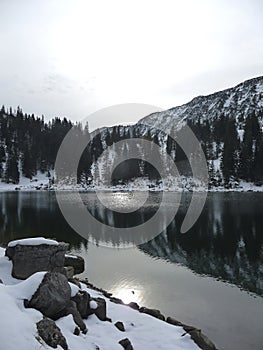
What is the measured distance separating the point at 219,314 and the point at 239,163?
88.0 m

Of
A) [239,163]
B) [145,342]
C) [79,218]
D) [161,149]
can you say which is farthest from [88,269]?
[161,149]

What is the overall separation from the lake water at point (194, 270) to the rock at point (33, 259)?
19.0 feet

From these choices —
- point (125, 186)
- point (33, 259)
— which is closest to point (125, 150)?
point (125, 186)

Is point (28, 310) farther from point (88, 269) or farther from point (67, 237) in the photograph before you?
point (67, 237)

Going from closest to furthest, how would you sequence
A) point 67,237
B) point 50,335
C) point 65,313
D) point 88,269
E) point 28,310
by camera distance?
point 50,335, point 28,310, point 65,313, point 88,269, point 67,237

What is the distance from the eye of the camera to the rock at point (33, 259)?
43.0 feet

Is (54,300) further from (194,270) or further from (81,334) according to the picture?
(194,270)

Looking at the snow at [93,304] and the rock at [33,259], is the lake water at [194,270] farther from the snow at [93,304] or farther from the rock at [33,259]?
the rock at [33,259]

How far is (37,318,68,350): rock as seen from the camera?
7.65 metres

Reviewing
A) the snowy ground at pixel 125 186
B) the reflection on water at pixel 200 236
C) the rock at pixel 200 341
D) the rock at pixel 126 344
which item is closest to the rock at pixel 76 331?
the rock at pixel 126 344

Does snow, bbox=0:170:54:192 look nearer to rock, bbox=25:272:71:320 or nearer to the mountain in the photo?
the mountain

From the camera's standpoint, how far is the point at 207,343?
10.6 metres

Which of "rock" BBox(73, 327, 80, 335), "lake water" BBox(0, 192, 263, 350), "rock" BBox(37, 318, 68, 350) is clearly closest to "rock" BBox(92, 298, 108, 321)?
"rock" BBox(73, 327, 80, 335)

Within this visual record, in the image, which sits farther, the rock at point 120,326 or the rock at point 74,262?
the rock at point 74,262
